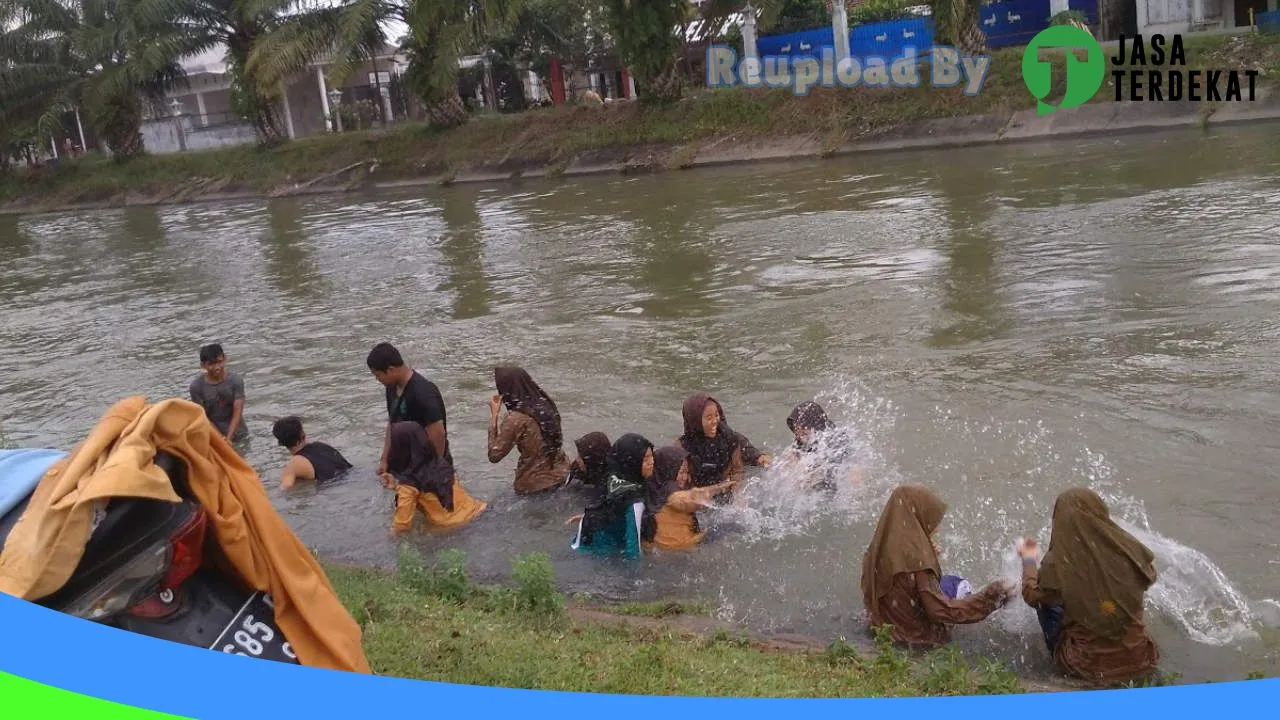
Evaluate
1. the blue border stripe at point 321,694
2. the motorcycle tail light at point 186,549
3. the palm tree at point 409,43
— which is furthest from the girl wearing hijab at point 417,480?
the palm tree at point 409,43

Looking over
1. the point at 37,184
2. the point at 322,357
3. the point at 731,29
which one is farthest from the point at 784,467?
the point at 37,184

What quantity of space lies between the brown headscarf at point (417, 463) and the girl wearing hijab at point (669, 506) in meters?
1.43

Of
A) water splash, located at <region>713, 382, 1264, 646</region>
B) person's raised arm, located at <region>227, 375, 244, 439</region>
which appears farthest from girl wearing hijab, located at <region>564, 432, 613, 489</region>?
person's raised arm, located at <region>227, 375, 244, 439</region>

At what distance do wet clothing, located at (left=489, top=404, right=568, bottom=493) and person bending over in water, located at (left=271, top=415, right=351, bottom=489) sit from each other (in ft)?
4.97

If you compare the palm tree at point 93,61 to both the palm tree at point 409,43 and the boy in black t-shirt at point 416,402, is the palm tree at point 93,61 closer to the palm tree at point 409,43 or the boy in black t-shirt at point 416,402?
the palm tree at point 409,43

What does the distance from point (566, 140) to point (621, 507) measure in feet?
80.9

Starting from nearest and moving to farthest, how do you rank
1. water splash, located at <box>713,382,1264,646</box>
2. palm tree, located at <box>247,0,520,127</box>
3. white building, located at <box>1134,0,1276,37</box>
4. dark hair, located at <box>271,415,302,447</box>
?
water splash, located at <box>713,382,1264,646</box> < dark hair, located at <box>271,415,302,447</box> < white building, located at <box>1134,0,1276,37</box> < palm tree, located at <box>247,0,520,127</box>

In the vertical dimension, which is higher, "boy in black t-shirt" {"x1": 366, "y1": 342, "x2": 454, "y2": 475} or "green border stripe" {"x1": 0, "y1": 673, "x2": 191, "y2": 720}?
"green border stripe" {"x1": 0, "y1": 673, "x2": 191, "y2": 720}

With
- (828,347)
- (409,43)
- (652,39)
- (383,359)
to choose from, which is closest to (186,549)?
(383,359)

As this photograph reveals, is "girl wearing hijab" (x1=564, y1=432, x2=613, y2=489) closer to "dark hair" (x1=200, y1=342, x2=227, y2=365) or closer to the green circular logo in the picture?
"dark hair" (x1=200, y1=342, x2=227, y2=365)

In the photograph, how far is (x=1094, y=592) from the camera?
459 centimetres

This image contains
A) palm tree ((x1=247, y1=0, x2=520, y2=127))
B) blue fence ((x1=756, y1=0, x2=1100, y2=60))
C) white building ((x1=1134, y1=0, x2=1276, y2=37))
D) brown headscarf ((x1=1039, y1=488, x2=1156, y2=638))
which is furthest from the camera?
blue fence ((x1=756, y1=0, x2=1100, y2=60))

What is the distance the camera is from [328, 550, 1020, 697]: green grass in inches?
164

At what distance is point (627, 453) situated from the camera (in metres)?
6.48
